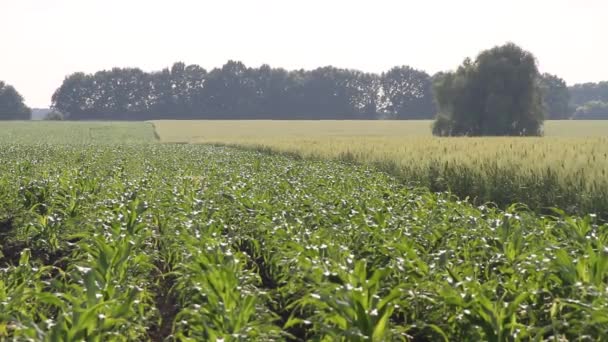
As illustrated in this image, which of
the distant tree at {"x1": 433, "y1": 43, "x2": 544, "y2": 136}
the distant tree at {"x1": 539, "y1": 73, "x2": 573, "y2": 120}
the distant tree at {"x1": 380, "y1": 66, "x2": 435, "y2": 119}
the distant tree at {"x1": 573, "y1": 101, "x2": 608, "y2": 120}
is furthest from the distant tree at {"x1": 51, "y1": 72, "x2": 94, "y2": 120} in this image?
the distant tree at {"x1": 573, "y1": 101, "x2": 608, "y2": 120}

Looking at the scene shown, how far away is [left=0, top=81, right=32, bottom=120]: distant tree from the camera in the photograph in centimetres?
13725

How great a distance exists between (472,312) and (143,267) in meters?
3.29

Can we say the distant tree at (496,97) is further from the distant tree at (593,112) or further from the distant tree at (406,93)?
the distant tree at (593,112)

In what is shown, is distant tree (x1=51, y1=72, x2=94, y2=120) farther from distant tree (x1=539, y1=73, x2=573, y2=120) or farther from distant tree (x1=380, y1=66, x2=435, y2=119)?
distant tree (x1=539, y1=73, x2=573, y2=120)

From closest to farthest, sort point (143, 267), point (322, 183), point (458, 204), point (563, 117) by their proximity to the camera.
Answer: point (143, 267) → point (458, 204) → point (322, 183) → point (563, 117)

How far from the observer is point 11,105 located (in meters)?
138

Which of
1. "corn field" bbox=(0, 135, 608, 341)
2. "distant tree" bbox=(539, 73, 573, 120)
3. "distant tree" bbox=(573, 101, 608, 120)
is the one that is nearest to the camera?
"corn field" bbox=(0, 135, 608, 341)

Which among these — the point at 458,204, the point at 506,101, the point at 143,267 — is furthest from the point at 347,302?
the point at 506,101

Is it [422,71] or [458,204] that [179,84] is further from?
[458,204]

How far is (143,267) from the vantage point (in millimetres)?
6312

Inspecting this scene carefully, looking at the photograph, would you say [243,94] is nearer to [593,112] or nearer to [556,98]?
[556,98]

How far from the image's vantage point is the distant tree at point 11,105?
137 meters

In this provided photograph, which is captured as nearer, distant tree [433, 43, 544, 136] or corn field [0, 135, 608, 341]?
corn field [0, 135, 608, 341]

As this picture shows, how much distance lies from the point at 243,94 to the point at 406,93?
114 ft
